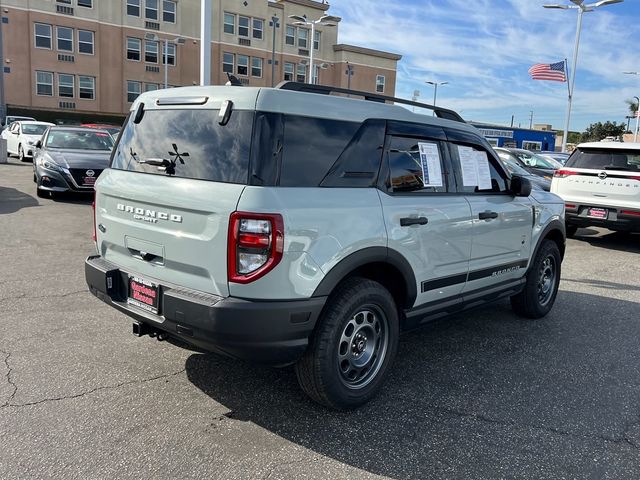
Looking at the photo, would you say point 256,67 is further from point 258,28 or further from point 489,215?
point 489,215

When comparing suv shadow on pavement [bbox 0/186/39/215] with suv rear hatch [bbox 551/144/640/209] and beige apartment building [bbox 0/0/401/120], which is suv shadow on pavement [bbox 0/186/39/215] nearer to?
suv rear hatch [bbox 551/144/640/209]

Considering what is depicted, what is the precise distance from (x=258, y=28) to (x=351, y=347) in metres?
48.1

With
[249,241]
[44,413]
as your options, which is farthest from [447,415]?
[44,413]

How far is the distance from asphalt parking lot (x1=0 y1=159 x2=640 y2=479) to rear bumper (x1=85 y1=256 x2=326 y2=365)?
1.80ft

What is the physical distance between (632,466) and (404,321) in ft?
5.09

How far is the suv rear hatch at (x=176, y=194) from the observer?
299 centimetres

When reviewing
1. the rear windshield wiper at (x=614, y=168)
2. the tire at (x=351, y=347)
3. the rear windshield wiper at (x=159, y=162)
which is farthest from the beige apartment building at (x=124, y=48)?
the tire at (x=351, y=347)

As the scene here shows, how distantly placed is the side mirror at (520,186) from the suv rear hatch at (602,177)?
5420 mm

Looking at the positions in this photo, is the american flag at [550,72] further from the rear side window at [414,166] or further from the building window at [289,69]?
the building window at [289,69]

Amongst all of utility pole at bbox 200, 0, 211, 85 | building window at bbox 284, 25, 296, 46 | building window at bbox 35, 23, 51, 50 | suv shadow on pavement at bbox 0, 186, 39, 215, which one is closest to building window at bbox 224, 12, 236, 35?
building window at bbox 284, 25, 296, 46

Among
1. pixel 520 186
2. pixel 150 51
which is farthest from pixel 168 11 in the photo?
pixel 520 186

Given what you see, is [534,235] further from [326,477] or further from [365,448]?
[326,477]

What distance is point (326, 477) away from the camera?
2.81 metres

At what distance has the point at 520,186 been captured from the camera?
15.8 ft
